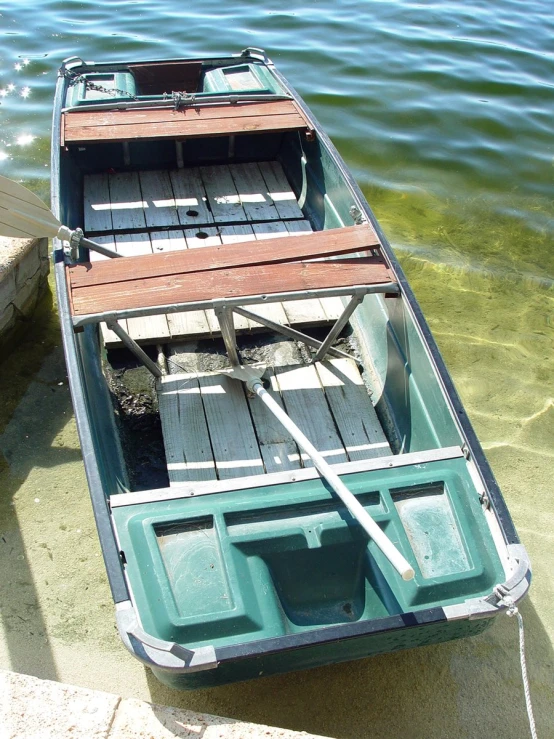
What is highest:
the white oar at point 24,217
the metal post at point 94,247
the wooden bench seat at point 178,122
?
the wooden bench seat at point 178,122

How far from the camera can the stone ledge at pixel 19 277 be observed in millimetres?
5145

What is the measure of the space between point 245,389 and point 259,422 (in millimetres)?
282

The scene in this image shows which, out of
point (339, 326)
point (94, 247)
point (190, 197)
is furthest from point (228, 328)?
point (190, 197)

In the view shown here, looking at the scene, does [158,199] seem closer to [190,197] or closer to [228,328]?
[190,197]

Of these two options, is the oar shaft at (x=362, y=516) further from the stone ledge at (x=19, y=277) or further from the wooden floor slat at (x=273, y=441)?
the stone ledge at (x=19, y=277)

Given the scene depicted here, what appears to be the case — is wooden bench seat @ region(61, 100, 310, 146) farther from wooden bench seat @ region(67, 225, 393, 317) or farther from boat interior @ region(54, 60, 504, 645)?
wooden bench seat @ region(67, 225, 393, 317)

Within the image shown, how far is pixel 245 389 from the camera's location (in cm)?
437

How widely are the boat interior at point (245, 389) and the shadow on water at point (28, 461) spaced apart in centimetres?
82

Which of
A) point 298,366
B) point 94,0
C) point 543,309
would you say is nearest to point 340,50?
point 94,0

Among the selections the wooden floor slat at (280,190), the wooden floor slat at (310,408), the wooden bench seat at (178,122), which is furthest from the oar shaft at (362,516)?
the wooden bench seat at (178,122)

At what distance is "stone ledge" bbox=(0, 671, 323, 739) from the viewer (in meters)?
2.66

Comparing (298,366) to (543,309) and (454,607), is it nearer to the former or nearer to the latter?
(454,607)

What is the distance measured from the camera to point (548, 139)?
9242mm

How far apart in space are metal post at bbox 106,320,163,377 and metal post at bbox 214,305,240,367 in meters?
0.51
